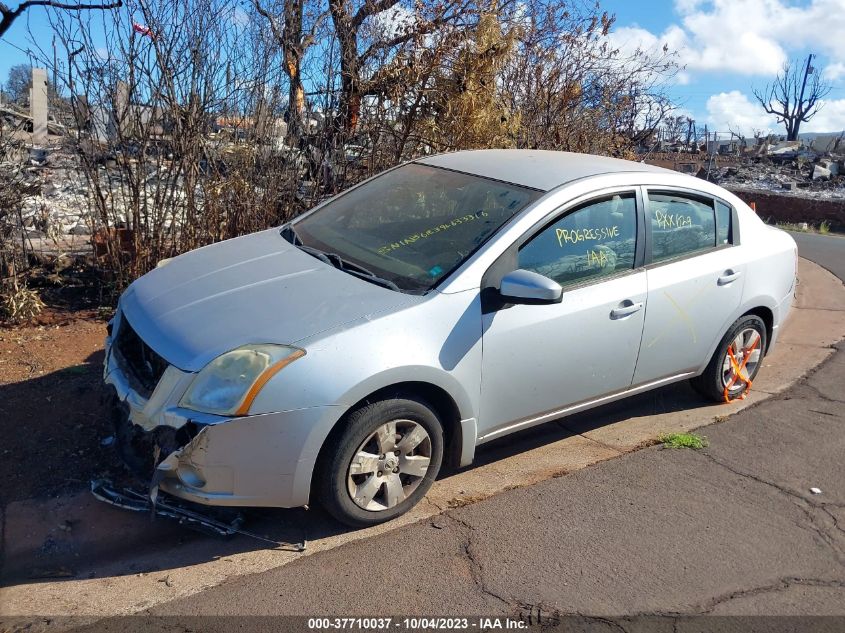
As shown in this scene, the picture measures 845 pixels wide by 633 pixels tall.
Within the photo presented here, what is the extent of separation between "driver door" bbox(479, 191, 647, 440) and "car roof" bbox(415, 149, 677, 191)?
0.21 m

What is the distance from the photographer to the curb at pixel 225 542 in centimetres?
333

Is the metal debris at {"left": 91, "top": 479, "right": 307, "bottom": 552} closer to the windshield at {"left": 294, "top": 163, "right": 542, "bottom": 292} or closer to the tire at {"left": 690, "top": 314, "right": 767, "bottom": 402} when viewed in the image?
the windshield at {"left": 294, "top": 163, "right": 542, "bottom": 292}

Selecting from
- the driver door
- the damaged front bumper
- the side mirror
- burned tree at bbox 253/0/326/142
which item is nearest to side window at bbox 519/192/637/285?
the driver door

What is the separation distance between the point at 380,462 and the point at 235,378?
82 centimetres

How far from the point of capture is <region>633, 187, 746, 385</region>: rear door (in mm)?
4805

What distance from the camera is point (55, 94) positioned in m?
6.22

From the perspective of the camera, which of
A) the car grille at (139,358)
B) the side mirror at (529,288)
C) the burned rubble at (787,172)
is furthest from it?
the burned rubble at (787,172)

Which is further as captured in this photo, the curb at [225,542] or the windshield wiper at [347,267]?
the windshield wiper at [347,267]

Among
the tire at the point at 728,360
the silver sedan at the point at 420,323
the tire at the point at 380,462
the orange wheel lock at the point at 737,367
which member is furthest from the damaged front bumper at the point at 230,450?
the orange wheel lock at the point at 737,367

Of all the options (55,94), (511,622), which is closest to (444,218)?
(511,622)

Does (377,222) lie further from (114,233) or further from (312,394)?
(114,233)

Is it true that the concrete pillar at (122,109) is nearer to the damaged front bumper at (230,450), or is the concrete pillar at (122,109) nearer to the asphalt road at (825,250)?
the damaged front bumper at (230,450)

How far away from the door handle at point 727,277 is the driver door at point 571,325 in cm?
75

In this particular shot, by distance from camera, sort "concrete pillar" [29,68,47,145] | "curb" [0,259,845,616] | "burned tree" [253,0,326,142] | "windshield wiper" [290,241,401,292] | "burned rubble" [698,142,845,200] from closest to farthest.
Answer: "curb" [0,259,845,616] < "windshield wiper" [290,241,401,292] < "concrete pillar" [29,68,47,145] < "burned tree" [253,0,326,142] < "burned rubble" [698,142,845,200]
